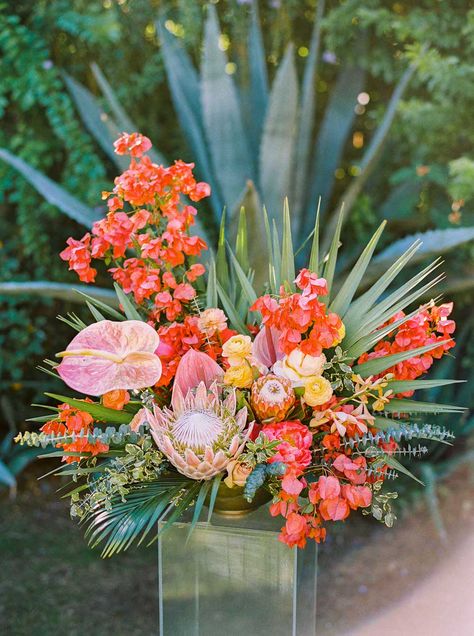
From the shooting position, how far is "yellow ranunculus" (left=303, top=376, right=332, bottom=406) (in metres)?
1.08

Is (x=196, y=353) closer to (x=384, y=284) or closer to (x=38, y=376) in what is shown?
(x=384, y=284)

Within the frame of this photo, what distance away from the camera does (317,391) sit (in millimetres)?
1074

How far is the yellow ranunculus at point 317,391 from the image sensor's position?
1076 millimetres

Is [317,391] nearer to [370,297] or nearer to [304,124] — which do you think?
[370,297]

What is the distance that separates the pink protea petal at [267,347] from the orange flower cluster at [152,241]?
0.42 feet

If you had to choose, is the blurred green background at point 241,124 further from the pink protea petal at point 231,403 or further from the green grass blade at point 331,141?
the pink protea petal at point 231,403

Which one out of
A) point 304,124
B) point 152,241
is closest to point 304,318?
point 152,241

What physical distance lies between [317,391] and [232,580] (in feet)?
1.16

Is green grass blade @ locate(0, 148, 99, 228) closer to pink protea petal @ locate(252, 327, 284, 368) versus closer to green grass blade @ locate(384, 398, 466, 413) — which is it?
pink protea petal @ locate(252, 327, 284, 368)

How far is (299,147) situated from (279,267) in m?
1.82

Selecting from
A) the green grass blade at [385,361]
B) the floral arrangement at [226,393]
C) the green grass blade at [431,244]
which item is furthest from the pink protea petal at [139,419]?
the green grass blade at [431,244]

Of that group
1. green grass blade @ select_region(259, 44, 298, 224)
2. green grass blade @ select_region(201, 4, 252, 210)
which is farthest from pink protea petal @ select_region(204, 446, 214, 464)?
green grass blade @ select_region(201, 4, 252, 210)

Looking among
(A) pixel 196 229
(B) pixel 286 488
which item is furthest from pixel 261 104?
(B) pixel 286 488

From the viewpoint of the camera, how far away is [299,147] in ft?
9.91
